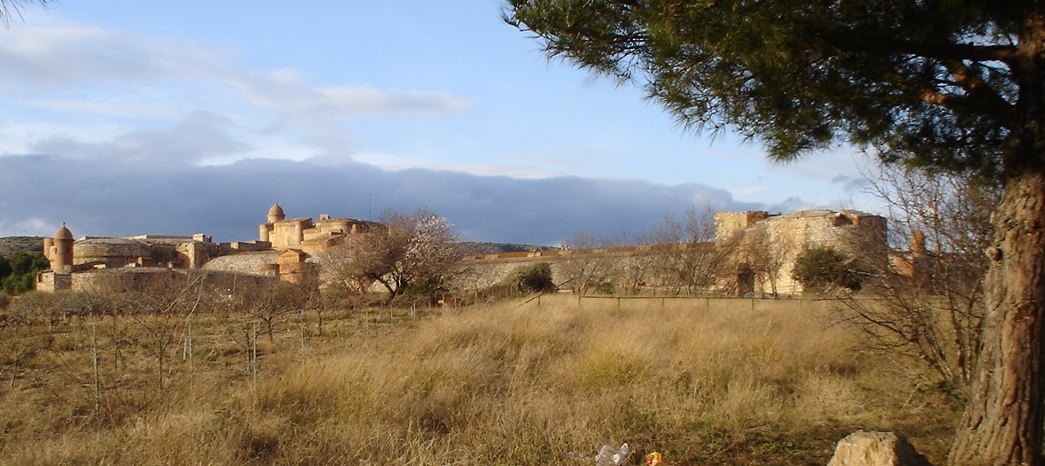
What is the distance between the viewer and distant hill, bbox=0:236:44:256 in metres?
57.4

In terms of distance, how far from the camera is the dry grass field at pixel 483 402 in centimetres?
580

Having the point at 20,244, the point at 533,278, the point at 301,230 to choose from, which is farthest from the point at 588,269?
the point at 20,244

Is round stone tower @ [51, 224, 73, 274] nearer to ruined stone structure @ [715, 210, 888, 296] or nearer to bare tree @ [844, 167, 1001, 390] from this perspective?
ruined stone structure @ [715, 210, 888, 296]

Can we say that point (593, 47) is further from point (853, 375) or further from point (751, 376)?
point (853, 375)

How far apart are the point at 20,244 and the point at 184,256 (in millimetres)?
16843

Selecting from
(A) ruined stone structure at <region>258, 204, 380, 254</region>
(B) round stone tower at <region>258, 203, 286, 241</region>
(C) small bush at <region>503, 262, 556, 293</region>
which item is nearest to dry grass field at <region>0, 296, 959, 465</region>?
(C) small bush at <region>503, 262, 556, 293</region>

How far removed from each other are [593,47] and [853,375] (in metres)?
6.33

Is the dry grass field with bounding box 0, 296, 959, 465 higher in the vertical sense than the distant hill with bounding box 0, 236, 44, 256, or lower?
lower

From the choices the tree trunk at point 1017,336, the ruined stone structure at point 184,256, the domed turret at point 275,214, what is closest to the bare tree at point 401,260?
the ruined stone structure at point 184,256

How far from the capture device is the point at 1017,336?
4941 millimetres

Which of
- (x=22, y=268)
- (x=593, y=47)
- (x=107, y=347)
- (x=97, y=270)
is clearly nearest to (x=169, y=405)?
(x=593, y=47)

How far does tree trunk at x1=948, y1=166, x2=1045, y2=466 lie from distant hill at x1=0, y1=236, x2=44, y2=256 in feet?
208

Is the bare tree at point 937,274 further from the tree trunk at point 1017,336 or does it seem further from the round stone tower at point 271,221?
the round stone tower at point 271,221

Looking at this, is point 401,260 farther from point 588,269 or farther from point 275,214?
point 275,214
